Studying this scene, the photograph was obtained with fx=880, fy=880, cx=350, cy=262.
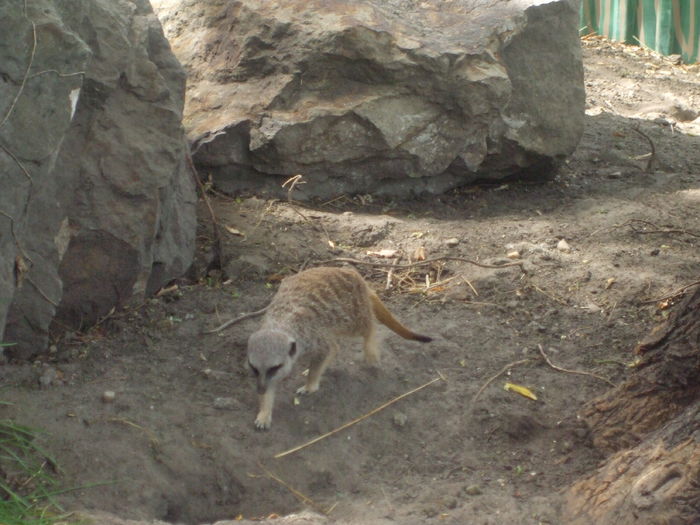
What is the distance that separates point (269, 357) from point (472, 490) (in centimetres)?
89

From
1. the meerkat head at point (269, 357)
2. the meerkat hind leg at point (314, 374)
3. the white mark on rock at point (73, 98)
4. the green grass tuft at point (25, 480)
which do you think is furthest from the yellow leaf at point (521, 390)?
the white mark on rock at point (73, 98)

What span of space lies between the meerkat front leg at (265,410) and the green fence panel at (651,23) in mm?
6613

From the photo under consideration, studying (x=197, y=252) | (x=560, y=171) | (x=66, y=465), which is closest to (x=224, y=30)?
(x=197, y=252)

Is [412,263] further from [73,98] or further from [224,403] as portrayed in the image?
[73,98]

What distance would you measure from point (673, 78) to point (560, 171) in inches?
106

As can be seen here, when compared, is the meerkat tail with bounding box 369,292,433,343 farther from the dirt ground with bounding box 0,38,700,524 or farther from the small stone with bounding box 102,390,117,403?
the small stone with bounding box 102,390,117,403

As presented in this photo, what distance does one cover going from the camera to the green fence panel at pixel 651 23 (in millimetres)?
8352

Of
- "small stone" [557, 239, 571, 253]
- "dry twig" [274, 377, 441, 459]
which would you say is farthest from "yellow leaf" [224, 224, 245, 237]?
"small stone" [557, 239, 571, 253]

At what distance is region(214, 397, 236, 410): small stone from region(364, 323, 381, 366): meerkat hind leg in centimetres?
63

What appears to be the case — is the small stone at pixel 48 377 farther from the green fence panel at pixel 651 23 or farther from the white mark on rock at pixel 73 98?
the green fence panel at pixel 651 23

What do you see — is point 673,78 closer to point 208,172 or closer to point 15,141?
point 208,172

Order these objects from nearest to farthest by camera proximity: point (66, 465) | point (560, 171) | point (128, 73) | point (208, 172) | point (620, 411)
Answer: point (66, 465) → point (620, 411) → point (128, 73) → point (208, 172) → point (560, 171)

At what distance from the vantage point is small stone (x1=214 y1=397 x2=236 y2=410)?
340 centimetres

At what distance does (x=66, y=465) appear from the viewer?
2906mm
